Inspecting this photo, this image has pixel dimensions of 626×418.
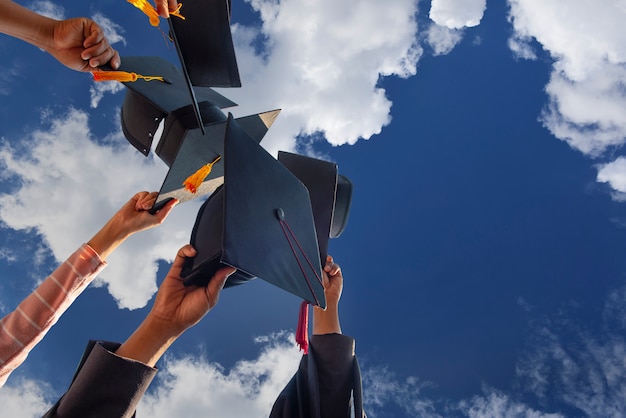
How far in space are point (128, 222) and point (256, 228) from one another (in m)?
0.68

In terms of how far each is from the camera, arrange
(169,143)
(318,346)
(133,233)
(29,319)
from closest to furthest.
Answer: (29,319) < (318,346) < (133,233) < (169,143)

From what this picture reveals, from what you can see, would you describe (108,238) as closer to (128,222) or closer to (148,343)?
(128,222)

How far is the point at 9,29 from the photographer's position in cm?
191

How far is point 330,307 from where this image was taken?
2029 millimetres

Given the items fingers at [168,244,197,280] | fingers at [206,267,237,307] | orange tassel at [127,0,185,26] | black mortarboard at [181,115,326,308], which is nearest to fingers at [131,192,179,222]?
black mortarboard at [181,115,326,308]

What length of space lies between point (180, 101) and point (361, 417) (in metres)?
1.89

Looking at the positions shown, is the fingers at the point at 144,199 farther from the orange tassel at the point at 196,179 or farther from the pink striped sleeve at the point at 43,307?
the pink striped sleeve at the point at 43,307

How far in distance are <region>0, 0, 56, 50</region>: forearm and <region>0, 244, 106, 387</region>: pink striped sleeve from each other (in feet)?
3.37

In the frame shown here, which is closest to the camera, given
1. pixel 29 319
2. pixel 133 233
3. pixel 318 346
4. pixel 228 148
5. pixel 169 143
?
pixel 29 319

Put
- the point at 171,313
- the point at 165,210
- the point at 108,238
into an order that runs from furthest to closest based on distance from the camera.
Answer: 1. the point at 165,210
2. the point at 108,238
3. the point at 171,313

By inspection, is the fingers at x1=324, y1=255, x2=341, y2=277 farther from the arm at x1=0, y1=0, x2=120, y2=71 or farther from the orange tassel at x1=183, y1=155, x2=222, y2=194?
the arm at x1=0, y1=0, x2=120, y2=71

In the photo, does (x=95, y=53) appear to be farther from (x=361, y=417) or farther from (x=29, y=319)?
(x=361, y=417)

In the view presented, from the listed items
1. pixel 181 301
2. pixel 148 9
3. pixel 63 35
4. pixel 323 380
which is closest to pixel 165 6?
pixel 148 9

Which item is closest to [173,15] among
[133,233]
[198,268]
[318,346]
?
[133,233]
